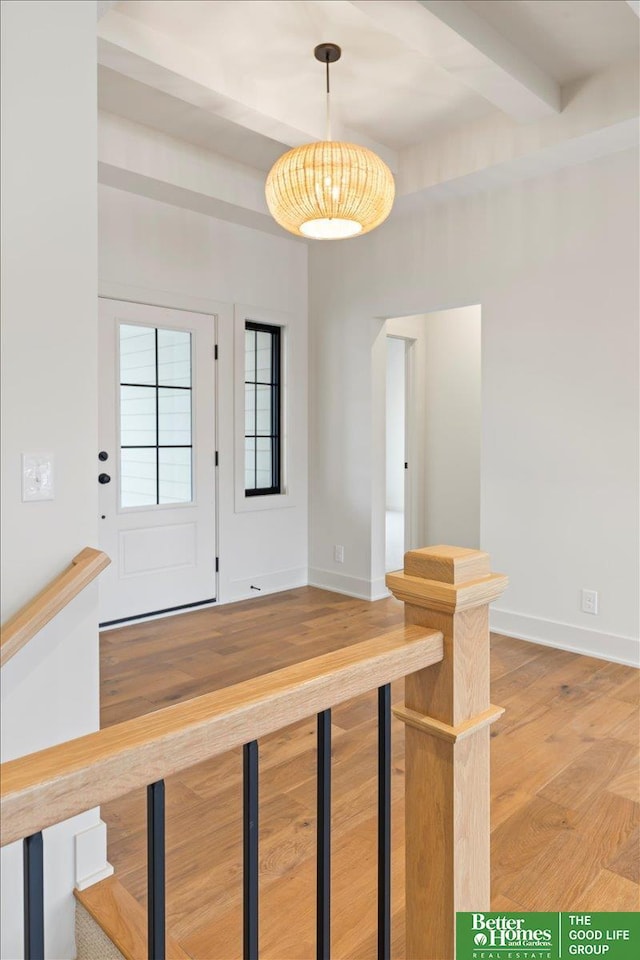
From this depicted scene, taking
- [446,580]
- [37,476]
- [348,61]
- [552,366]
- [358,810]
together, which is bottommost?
[358,810]

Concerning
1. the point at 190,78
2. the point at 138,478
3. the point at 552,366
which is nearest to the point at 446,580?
the point at 190,78

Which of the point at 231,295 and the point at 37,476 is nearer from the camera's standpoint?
the point at 37,476

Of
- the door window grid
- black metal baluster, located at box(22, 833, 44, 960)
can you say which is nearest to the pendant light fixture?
the door window grid

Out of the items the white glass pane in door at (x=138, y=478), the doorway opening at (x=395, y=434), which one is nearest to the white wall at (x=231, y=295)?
the white glass pane in door at (x=138, y=478)

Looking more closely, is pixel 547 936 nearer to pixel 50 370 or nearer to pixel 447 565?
pixel 447 565

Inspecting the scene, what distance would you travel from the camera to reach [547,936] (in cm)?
131

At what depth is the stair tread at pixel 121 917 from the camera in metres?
1.56

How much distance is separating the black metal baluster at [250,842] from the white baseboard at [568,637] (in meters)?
3.12

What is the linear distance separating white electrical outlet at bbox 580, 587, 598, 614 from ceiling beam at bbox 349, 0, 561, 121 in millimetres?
2536

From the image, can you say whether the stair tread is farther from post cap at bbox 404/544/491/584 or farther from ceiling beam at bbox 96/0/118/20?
ceiling beam at bbox 96/0/118/20

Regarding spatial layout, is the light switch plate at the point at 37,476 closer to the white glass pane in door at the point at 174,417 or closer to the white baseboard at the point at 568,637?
the white glass pane in door at the point at 174,417

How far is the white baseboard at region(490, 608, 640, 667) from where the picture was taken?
3428 millimetres

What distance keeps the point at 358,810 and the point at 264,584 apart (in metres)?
2.85

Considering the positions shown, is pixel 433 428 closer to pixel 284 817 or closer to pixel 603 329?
pixel 603 329
